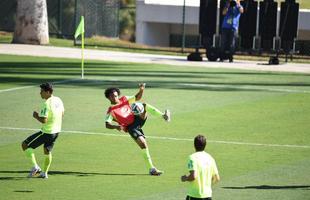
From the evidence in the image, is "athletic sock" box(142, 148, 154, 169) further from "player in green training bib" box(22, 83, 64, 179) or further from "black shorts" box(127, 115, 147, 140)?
"player in green training bib" box(22, 83, 64, 179)

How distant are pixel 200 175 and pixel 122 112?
519 cm

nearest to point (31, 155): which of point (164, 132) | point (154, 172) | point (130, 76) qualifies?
point (154, 172)

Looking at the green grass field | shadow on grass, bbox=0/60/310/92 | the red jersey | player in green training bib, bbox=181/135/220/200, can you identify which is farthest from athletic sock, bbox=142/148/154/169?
shadow on grass, bbox=0/60/310/92

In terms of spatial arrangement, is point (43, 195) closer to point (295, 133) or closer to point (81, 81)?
point (295, 133)

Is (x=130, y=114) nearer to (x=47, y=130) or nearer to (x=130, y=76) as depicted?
(x=47, y=130)

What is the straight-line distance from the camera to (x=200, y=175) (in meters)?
13.8

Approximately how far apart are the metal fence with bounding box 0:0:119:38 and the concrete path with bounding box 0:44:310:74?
3.09 m

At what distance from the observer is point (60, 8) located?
1886 inches

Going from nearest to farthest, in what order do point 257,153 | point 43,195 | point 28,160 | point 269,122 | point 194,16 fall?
point 43,195, point 28,160, point 257,153, point 269,122, point 194,16

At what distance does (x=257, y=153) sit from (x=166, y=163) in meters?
A: 2.20

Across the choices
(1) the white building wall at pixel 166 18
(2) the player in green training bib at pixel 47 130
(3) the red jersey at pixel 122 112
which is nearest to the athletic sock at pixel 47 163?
(2) the player in green training bib at pixel 47 130

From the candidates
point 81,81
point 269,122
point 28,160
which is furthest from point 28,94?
point 28,160

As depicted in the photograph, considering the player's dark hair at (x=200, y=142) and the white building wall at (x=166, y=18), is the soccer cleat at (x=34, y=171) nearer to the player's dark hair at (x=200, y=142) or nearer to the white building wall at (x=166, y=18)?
the player's dark hair at (x=200, y=142)

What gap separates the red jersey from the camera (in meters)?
18.7
